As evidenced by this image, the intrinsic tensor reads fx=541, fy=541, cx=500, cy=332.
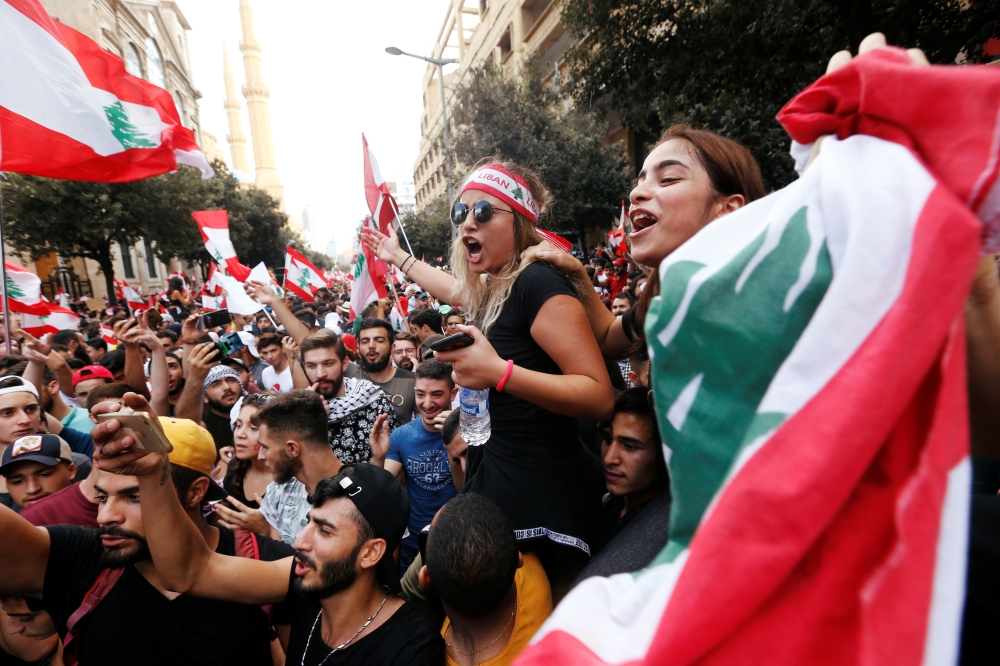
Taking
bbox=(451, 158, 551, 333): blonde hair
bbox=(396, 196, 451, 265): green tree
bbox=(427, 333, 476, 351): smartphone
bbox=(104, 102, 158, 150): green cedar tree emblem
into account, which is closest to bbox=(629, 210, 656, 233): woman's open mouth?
bbox=(451, 158, 551, 333): blonde hair

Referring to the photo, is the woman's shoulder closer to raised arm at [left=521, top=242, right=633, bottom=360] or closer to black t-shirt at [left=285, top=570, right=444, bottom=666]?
raised arm at [left=521, top=242, right=633, bottom=360]

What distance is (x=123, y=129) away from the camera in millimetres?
4824

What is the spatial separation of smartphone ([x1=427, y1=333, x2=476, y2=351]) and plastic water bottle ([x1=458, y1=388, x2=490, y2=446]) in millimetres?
439

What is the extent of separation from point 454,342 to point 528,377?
255mm

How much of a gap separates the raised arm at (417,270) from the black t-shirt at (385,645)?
1413 mm

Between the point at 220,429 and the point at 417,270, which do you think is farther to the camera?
the point at 220,429

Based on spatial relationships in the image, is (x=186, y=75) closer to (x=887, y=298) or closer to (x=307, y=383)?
(x=307, y=383)

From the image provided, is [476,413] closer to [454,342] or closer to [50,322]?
[454,342]

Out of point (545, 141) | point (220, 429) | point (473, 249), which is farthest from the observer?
point (545, 141)

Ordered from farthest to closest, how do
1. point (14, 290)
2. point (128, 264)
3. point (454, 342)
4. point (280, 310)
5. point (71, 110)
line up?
point (128, 264) → point (14, 290) → point (280, 310) → point (71, 110) → point (454, 342)

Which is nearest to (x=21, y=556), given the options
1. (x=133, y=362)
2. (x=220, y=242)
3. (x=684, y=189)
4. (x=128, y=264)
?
(x=684, y=189)

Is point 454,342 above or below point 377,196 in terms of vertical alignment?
below

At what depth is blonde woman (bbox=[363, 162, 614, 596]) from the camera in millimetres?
1718

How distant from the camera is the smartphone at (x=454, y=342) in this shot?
5.27 ft
